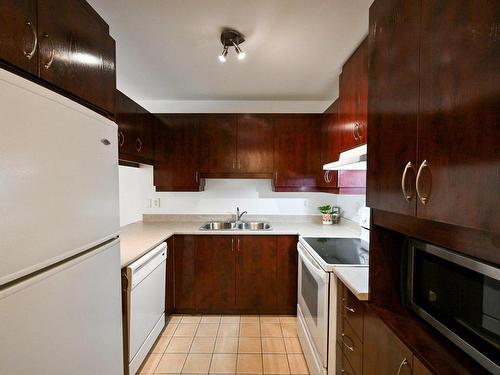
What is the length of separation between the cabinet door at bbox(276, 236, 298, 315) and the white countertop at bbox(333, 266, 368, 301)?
1.08 metres

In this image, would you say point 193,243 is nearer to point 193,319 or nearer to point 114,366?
point 193,319

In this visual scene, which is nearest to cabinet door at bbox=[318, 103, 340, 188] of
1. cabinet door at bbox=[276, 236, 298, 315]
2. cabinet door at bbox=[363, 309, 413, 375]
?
cabinet door at bbox=[276, 236, 298, 315]

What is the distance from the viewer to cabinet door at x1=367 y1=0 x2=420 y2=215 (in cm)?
77

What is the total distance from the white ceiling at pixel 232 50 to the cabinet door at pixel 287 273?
1660 millimetres

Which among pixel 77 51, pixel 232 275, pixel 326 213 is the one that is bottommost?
pixel 232 275

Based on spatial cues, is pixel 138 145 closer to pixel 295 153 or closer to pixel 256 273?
pixel 295 153

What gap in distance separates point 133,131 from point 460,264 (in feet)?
7.84

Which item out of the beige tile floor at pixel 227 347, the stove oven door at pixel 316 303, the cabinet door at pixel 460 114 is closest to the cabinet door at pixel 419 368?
the cabinet door at pixel 460 114

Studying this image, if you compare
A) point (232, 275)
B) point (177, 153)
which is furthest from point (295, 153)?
point (232, 275)

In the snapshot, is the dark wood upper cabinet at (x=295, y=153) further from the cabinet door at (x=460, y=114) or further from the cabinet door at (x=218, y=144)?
the cabinet door at (x=460, y=114)

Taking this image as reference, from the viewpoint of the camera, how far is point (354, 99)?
5.55 ft

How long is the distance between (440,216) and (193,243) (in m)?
2.27

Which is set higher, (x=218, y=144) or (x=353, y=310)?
(x=218, y=144)

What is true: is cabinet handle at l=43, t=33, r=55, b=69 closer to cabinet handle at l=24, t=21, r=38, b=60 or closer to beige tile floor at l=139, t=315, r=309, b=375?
cabinet handle at l=24, t=21, r=38, b=60
